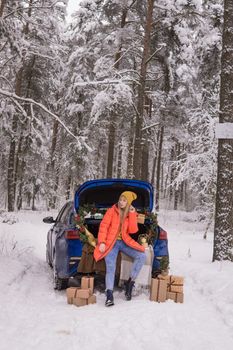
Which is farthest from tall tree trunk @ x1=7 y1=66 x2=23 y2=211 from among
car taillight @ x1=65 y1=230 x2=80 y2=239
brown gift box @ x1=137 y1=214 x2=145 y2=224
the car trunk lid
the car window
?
brown gift box @ x1=137 y1=214 x2=145 y2=224

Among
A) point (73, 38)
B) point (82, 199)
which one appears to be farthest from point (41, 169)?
point (82, 199)

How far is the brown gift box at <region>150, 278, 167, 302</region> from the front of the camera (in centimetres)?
690

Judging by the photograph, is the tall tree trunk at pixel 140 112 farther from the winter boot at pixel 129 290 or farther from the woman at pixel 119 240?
the winter boot at pixel 129 290

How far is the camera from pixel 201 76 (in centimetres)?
2069

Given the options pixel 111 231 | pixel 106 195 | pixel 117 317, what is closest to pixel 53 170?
pixel 106 195

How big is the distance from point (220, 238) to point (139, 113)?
24.7 ft

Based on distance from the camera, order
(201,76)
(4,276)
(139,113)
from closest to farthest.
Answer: (4,276) < (139,113) < (201,76)

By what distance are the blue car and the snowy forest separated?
402 cm

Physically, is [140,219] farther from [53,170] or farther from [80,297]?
[53,170]

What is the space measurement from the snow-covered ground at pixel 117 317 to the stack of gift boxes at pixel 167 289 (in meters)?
0.17

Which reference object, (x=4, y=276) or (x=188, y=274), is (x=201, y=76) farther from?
(x=4, y=276)

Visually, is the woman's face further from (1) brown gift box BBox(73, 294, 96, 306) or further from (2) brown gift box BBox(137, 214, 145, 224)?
(1) brown gift box BBox(73, 294, 96, 306)

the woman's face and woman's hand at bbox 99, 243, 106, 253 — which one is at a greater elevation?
the woman's face

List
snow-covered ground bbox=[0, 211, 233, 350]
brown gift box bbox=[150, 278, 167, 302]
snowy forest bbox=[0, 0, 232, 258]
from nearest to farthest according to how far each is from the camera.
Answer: snow-covered ground bbox=[0, 211, 233, 350], brown gift box bbox=[150, 278, 167, 302], snowy forest bbox=[0, 0, 232, 258]
